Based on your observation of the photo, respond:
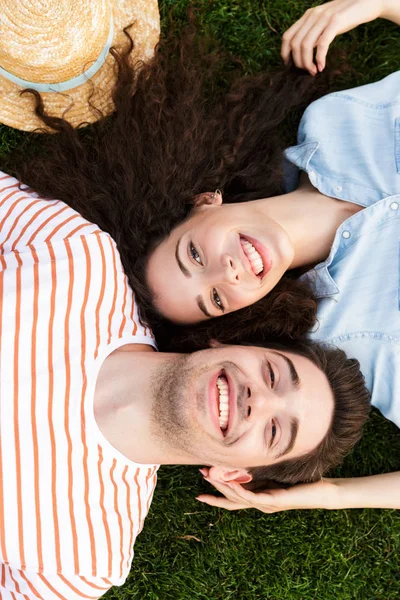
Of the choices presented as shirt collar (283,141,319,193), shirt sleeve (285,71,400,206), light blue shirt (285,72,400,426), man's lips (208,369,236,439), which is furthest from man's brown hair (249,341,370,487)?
shirt collar (283,141,319,193)

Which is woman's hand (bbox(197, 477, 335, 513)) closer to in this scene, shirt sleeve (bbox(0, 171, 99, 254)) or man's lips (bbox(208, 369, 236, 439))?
man's lips (bbox(208, 369, 236, 439))

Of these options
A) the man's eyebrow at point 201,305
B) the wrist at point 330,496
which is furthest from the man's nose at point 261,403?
the wrist at point 330,496

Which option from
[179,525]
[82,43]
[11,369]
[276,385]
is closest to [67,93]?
[82,43]

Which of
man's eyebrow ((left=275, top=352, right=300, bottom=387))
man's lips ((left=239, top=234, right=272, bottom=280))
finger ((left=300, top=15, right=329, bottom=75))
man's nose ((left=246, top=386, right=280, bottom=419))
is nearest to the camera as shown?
man's nose ((left=246, top=386, right=280, bottom=419))

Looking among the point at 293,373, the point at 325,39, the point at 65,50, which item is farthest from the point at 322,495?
the point at 65,50

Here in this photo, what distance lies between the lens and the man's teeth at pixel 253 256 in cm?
283

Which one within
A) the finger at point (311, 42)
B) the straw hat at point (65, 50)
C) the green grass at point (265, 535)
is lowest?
the green grass at point (265, 535)

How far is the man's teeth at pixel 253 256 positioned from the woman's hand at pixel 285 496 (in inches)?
52.0

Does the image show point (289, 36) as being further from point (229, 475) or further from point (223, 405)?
point (229, 475)

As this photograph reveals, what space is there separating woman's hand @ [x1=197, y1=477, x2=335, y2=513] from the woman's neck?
1.35m

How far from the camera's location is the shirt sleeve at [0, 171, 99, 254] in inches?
111

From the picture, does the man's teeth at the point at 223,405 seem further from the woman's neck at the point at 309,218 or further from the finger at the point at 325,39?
the finger at the point at 325,39

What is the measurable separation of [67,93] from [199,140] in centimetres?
82

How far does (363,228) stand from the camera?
10.8 ft
